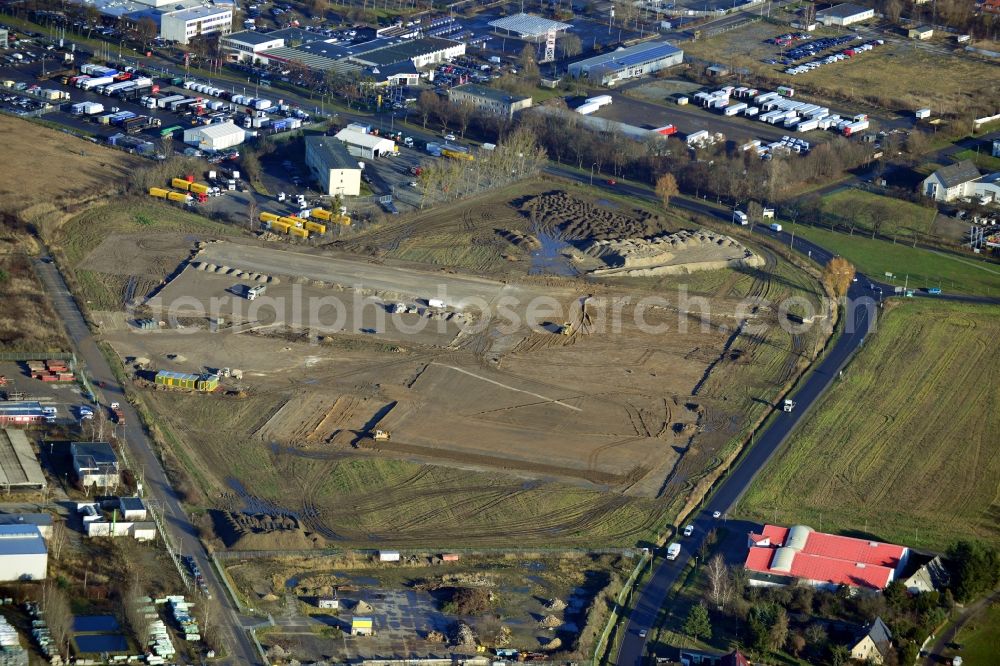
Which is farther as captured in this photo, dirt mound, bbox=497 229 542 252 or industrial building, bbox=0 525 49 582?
dirt mound, bbox=497 229 542 252

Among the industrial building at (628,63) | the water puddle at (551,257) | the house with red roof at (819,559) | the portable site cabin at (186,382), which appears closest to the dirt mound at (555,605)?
the house with red roof at (819,559)

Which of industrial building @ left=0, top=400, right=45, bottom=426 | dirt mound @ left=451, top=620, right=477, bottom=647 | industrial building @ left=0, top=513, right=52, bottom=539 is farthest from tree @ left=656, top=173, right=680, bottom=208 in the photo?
industrial building @ left=0, top=513, right=52, bottom=539

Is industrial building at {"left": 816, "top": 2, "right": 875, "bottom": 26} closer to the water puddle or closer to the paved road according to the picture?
the water puddle

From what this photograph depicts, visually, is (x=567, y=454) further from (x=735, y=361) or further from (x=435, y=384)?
(x=735, y=361)

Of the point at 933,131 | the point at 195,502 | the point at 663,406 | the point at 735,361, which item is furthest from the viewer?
the point at 933,131

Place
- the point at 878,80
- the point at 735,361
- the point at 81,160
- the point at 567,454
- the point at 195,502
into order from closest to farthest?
the point at 195,502, the point at 567,454, the point at 735,361, the point at 81,160, the point at 878,80

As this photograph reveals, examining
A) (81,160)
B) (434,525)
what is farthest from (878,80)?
(434,525)

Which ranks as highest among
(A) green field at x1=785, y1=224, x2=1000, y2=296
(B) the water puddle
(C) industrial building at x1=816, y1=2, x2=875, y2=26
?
(C) industrial building at x1=816, y1=2, x2=875, y2=26
